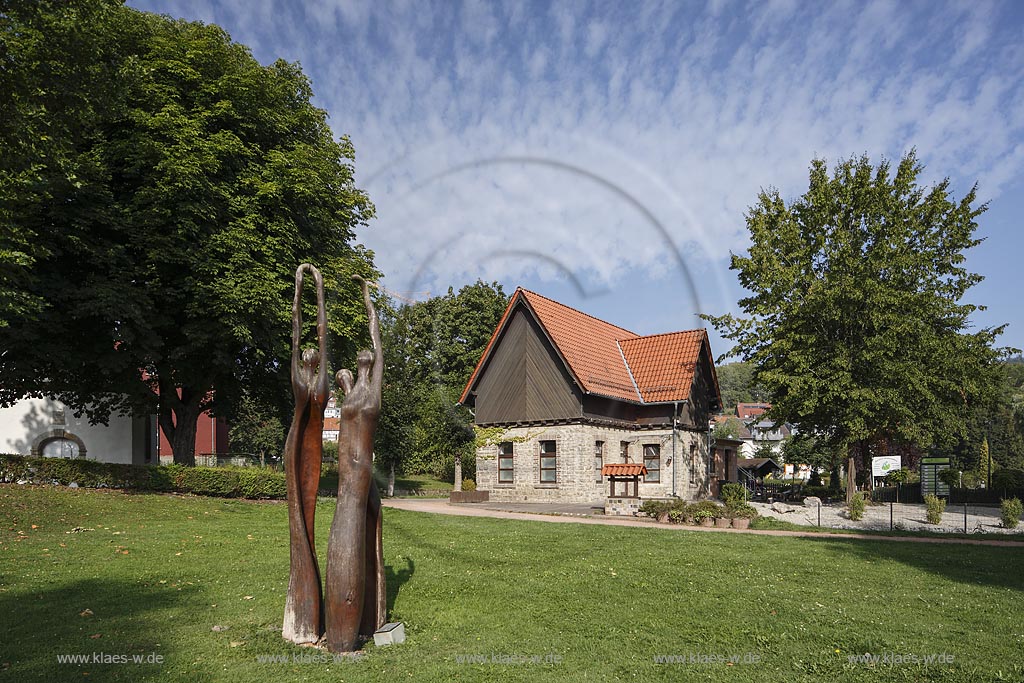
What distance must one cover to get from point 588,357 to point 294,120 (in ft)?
55.3

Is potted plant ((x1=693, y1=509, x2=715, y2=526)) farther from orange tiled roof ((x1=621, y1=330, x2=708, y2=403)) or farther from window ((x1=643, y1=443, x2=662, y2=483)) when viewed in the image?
orange tiled roof ((x1=621, y1=330, x2=708, y2=403))

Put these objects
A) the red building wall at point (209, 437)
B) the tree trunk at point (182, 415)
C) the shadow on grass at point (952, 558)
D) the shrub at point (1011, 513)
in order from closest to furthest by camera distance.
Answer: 1. the shadow on grass at point (952, 558)
2. the shrub at point (1011, 513)
3. the tree trunk at point (182, 415)
4. the red building wall at point (209, 437)

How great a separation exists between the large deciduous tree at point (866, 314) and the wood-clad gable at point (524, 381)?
25.1 feet

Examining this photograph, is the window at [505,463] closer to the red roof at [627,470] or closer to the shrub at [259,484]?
the red roof at [627,470]

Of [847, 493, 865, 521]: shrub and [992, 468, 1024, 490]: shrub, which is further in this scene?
[992, 468, 1024, 490]: shrub

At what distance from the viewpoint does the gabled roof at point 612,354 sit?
3195 centimetres

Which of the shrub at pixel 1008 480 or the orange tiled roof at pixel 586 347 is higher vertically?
the orange tiled roof at pixel 586 347

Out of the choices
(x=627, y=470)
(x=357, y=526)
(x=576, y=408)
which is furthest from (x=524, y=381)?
(x=357, y=526)

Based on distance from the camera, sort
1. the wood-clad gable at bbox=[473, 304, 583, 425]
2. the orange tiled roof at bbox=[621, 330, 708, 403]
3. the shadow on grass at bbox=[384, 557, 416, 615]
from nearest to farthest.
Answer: the shadow on grass at bbox=[384, 557, 416, 615], the wood-clad gable at bbox=[473, 304, 583, 425], the orange tiled roof at bbox=[621, 330, 708, 403]

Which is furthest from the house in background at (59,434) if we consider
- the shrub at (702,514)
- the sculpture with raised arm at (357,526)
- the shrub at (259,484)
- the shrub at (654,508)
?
the sculpture with raised arm at (357,526)

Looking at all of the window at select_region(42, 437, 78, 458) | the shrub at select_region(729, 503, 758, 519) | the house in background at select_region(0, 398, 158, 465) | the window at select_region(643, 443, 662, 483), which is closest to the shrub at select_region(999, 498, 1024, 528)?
the shrub at select_region(729, 503, 758, 519)

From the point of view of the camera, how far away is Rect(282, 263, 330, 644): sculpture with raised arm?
25.9 ft

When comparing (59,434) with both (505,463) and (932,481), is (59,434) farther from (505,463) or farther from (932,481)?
(932,481)

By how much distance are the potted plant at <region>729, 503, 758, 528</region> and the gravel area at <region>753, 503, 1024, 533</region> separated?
7.76 feet
